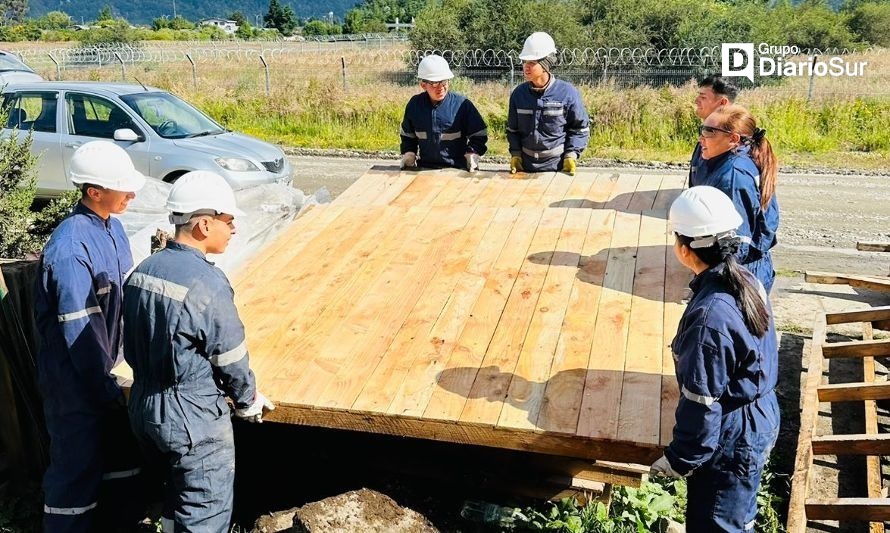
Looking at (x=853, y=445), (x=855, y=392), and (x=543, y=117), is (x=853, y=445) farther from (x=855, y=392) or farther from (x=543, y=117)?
(x=543, y=117)

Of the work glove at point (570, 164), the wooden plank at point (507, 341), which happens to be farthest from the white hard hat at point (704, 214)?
the work glove at point (570, 164)

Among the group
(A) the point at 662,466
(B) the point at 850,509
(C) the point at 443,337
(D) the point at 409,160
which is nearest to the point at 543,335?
(C) the point at 443,337

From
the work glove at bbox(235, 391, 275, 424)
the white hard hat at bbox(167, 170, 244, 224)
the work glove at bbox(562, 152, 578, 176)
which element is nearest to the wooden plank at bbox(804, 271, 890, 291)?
the work glove at bbox(562, 152, 578, 176)

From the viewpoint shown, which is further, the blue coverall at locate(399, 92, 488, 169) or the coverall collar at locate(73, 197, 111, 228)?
the blue coverall at locate(399, 92, 488, 169)

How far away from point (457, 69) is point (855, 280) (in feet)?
48.9

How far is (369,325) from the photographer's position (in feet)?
14.9

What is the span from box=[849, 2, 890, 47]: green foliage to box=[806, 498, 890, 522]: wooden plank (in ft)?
121

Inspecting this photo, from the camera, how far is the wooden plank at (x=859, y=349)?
5488mm

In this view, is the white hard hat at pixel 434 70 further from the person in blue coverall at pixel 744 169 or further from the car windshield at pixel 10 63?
the car windshield at pixel 10 63

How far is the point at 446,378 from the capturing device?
396cm

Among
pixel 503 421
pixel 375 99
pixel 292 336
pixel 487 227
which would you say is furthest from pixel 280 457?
pixel 375 99

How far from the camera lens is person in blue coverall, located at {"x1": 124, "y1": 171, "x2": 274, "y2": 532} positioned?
324 cm

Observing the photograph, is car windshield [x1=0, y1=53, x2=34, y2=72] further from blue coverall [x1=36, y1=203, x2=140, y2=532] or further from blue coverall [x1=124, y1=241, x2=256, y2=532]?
blue coverall [x1=124, y1=241, x2=256, y2=532]

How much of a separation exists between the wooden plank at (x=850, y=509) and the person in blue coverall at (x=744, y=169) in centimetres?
142
